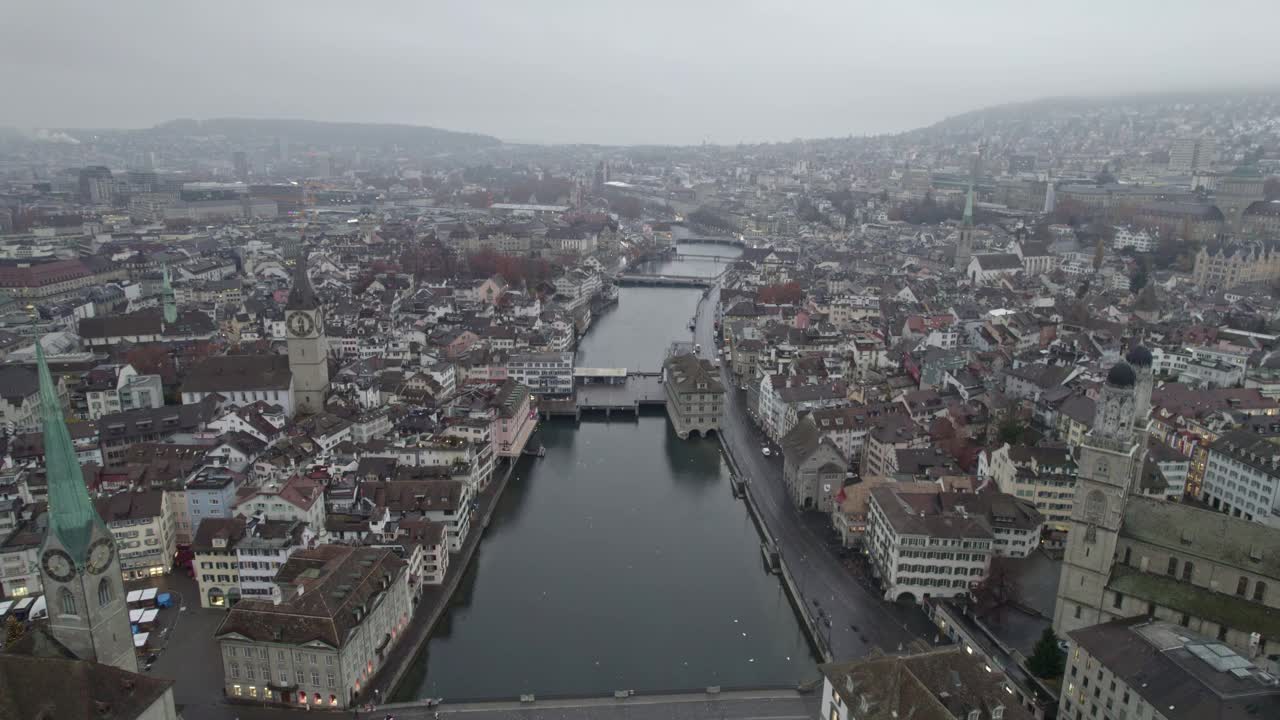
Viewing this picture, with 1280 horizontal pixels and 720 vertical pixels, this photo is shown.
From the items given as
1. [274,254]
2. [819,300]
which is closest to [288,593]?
[819,300]

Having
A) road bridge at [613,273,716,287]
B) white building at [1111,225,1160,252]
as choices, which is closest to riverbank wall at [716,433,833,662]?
road bridge at [613,273,716,287]

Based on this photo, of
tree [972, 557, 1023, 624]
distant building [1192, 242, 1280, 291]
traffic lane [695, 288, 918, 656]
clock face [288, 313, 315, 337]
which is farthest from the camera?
distant building [1192, 242, 1280, 291]

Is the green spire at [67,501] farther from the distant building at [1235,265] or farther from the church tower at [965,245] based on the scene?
the church tower at [965,245]

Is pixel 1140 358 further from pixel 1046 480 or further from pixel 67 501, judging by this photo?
pixel 67 501

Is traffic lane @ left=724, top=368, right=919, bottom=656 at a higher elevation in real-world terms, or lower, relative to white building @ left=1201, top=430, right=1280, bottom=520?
Answer: lower

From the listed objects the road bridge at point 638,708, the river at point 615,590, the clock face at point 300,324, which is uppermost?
the clock face at point 300,324

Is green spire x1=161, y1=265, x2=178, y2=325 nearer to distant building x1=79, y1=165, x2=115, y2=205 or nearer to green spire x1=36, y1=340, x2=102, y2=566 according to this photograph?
green spire x1=36, y1=340, x2=102, y2=566

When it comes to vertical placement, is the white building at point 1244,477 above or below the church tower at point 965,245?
below

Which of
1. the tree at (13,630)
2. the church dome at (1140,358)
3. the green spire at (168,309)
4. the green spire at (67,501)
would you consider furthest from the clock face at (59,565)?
the green spire at (168,309)
